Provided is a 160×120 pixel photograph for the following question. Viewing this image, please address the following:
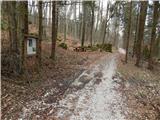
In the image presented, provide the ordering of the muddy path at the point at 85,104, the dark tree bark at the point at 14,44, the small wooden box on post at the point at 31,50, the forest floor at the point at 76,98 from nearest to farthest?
1. the muddy path at the point at 85,104
2. the forest floor at the point at 76,98
3. the dark tree bark at the point at 14,44
4. the small wooden box on post at the point at 31,50

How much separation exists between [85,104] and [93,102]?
1.49 feet

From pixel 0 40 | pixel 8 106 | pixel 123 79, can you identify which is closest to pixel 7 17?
pixel 8 106

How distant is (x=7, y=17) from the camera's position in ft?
33.0

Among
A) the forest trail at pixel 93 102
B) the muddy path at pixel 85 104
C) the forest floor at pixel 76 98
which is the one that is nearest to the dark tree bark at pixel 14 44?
the forest floor at pixel 76 98

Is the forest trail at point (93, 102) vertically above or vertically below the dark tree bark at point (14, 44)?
below

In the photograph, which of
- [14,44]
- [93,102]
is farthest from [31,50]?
[93,102]

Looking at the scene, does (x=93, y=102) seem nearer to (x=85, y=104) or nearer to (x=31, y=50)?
(x=85, y=104)

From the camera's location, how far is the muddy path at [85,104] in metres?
7.77

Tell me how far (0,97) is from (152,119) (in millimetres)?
6020

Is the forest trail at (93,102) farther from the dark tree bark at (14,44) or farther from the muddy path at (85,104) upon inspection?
the dark tree bark at (14,44)

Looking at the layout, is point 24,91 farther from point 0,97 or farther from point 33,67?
point 33,67

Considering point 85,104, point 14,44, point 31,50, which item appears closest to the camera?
point 85,104

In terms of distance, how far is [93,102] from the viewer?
9062mm

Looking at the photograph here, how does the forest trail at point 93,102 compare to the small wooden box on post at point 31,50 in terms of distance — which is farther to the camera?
the small wooden box on post at point 31,50
